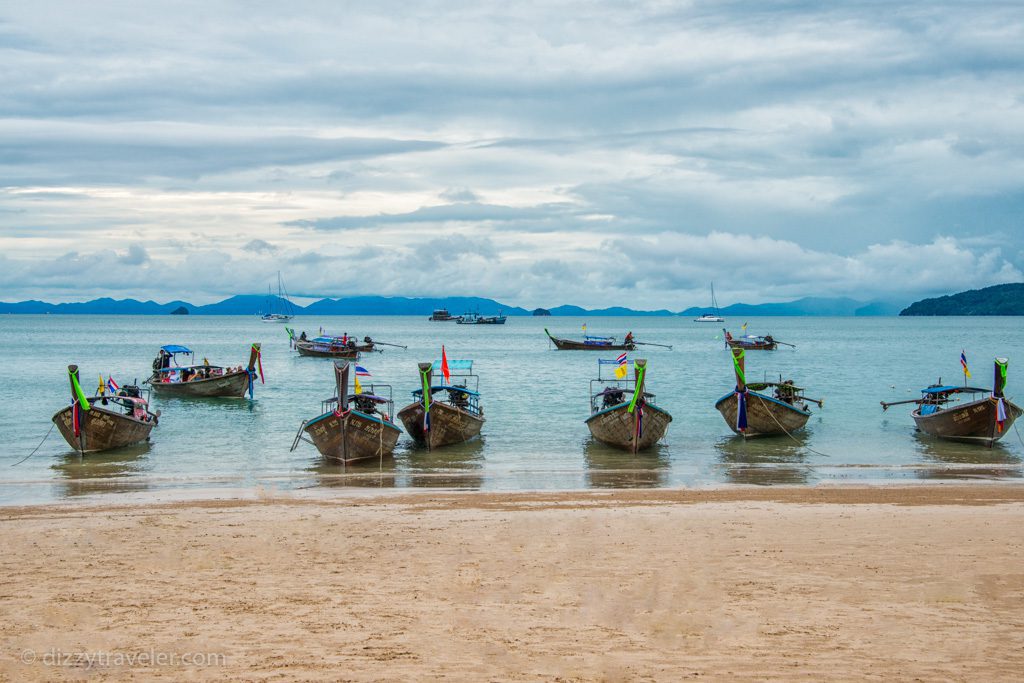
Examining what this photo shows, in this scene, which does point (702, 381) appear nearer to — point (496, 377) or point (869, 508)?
point (496, 377)

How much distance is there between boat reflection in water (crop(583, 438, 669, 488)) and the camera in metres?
22.6

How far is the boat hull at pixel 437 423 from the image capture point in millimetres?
27797

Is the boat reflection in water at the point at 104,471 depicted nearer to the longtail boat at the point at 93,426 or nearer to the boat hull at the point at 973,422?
the longtail boat at the point at 93,426

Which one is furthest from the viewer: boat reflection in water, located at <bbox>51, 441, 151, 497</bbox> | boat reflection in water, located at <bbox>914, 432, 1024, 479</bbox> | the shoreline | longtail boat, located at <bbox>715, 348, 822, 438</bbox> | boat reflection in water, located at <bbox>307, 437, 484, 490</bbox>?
longtail boat, located at <bbox>715, 348, 822, 438</bbox>

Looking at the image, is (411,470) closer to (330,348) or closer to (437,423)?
(437,423)

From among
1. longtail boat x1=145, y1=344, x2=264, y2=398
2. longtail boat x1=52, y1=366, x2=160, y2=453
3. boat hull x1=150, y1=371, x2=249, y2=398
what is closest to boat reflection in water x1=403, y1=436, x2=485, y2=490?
longtail boat x1=52, y1=366, x2=160, y2=453

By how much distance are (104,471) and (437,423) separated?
31.3ft

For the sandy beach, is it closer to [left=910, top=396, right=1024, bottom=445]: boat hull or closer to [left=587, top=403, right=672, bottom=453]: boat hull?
[left=587, top=403, right=672, bottom=453]: boat hull

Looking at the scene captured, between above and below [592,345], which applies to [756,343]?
below

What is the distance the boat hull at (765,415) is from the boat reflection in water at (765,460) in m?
0.31

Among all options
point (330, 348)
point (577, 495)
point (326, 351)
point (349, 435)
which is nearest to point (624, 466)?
point (577, 495)

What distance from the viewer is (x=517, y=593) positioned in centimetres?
1216

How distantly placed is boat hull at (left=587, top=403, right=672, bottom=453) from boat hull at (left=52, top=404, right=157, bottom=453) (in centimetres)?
1492

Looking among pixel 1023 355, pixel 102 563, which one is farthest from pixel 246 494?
pixel 1023 355
